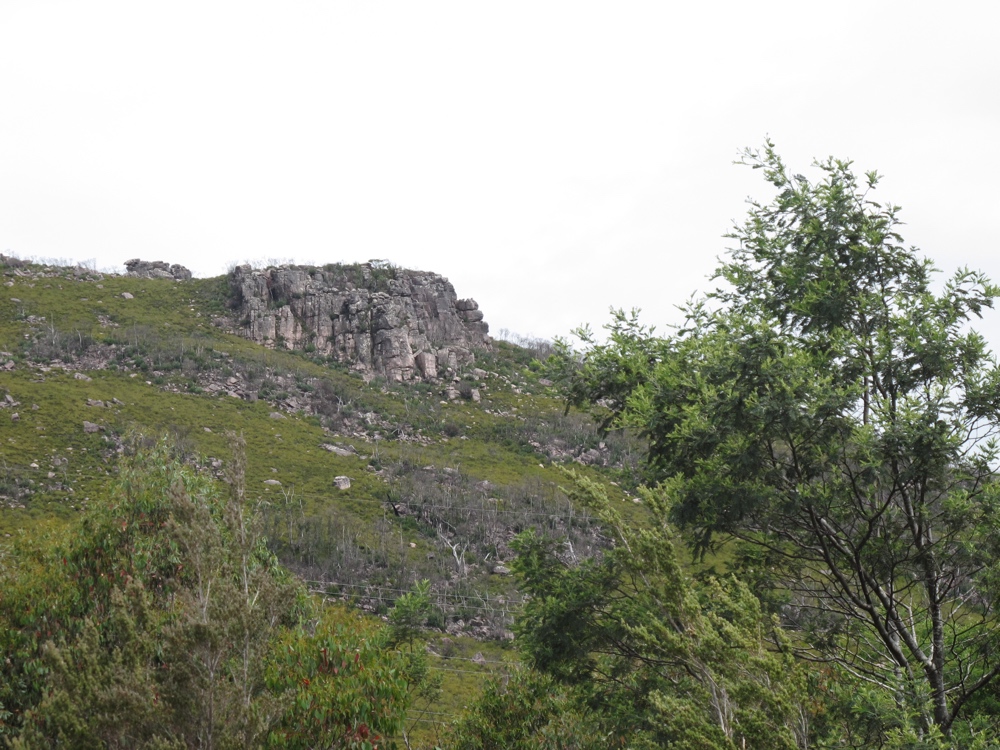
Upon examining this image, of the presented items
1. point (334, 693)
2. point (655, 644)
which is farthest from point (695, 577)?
point (334, 693)

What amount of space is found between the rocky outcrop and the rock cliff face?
854 inches

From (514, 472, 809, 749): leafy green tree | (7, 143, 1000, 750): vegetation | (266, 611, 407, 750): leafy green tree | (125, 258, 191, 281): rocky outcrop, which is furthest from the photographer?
(125, 258, 191, 281): rocky outcrop

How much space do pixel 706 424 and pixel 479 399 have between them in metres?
101

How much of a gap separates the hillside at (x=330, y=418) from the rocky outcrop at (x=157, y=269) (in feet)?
3.49

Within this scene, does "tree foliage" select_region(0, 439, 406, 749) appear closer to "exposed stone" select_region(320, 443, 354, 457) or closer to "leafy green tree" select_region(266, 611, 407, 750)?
"leafy green tree" select_region(266, 611, 407, 750)

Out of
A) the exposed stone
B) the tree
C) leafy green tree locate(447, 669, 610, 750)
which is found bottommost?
the exposed stone

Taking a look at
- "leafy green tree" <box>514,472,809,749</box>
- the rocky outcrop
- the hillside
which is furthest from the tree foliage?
the rocky outcrop

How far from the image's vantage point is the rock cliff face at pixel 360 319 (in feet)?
368

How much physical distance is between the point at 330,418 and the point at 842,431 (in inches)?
3458

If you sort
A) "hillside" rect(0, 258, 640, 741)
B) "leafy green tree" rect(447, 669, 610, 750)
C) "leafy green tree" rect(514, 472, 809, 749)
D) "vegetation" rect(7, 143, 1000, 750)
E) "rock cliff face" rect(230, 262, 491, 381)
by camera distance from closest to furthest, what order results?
1. "leafy green tree" rect(514, 472, 809, 749)
2. "vegetation" rect(7, 143, 1000, 750)
3. "leafy green tree" rect(447, 669, 610, 750)
4. "hillside" rect(0, 258, 640, 741)
5. "rock cliff face" rect(230, 262, 491, 381)

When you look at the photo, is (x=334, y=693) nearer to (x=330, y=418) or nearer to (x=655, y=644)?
(x=655, y=644)

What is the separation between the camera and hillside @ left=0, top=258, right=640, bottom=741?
5934 cm

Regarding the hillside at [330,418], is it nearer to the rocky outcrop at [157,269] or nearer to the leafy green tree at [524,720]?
the rocky outcrop at [157,269]

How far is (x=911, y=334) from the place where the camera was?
27.9 ft
